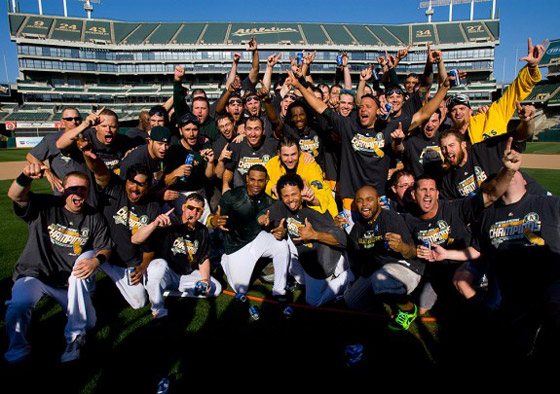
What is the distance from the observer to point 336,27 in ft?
215

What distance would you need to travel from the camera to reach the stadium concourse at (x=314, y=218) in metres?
3.89

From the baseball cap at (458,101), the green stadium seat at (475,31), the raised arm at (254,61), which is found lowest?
the baseball cap at (458,101)

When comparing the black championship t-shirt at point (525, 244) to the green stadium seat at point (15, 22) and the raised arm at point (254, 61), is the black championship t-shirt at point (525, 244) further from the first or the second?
the green stadium seat at point (15, 22)

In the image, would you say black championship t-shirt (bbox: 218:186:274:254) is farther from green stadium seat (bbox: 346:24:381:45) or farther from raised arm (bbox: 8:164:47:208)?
green stadium seat (bbox: 346:24:381:45)

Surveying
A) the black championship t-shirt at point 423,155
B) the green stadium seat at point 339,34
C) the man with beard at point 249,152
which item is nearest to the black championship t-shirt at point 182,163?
the man with beard at point 249,152

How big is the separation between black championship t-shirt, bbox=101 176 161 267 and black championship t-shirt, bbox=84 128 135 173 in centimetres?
99

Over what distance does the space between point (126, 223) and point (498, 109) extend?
586 cm

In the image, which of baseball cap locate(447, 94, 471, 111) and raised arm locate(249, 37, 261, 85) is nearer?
baseball cap locate(447, 94, 471, 111)

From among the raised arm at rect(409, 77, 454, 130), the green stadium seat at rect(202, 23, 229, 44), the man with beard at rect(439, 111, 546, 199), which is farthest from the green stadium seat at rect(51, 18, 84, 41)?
the man with beard at rect(439, 111, 546, 199)

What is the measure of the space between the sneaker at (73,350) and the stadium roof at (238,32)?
62.0 metres

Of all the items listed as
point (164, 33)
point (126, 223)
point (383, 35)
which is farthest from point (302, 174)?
point (383, 35)

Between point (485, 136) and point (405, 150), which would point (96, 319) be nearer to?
point (405, 150)

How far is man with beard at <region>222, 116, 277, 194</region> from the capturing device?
19.4 ft

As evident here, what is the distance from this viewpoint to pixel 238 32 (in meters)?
63.2
